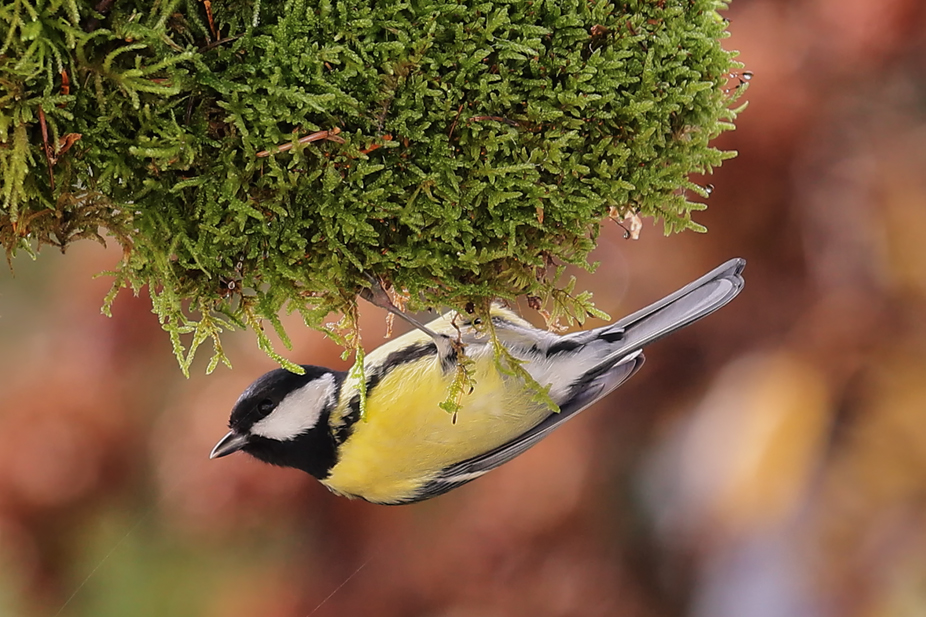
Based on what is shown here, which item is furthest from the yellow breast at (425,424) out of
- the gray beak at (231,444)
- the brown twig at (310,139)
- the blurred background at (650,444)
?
the blurred background at (650,444)

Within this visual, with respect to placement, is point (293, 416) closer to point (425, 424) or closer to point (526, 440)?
point (425, 424)

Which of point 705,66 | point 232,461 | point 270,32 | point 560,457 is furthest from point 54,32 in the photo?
point 560,457

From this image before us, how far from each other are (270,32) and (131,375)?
1290 millimetres

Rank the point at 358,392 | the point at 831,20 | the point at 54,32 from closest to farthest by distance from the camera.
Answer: the point at 54,32, the point at 358,392, the point at 831,20

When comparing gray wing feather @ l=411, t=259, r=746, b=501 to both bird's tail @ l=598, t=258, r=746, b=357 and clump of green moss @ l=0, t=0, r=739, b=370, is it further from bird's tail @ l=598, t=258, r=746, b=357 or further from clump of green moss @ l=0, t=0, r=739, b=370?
clump of green moss @ l=0, t=0, r=739, b=370

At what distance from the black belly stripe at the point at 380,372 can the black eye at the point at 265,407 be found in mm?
73

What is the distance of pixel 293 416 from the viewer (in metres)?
0.73

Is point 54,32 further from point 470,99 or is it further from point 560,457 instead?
point 560,457

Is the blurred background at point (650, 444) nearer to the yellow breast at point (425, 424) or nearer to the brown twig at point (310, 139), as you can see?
the yellow breast at point (425, 424)

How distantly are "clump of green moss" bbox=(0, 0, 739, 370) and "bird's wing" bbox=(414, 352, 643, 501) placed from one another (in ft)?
0.68

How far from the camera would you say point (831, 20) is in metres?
1.51

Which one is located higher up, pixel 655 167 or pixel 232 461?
pixel 655 167

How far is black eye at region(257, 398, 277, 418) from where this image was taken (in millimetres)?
728

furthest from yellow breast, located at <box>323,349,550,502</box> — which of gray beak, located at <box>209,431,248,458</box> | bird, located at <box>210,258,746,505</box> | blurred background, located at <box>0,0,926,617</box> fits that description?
blurred background, located at <box>0,0,926,617</box>
